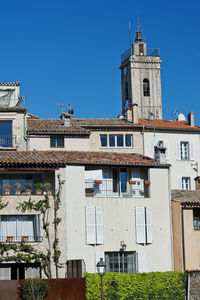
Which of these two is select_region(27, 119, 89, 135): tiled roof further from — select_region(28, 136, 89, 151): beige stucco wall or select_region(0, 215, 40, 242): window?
select_region(0, 215, 40, 242): window

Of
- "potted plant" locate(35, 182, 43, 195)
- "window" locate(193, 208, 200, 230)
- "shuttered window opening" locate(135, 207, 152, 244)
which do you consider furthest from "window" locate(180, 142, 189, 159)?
"potted plant" locate(35, 182, 43, 195)

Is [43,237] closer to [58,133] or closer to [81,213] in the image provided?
[81,213]

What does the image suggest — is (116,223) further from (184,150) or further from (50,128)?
(184,150)

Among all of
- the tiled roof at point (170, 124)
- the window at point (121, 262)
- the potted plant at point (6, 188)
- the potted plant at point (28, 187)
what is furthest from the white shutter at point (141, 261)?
the tiled roof at point (170, 124)

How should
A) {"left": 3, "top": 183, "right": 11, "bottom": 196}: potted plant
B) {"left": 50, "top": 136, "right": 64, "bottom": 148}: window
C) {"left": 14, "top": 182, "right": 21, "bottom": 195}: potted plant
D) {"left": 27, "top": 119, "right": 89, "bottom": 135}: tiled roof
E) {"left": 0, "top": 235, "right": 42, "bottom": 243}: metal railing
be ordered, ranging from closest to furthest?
{"left": 0, "top": 235, "right": 42, "bottom": 243}: metal railing, {"left": 3, "top": 183, "right": 11, "bottom": 196}: potted plant, {"left": 14, "top": 182, "right": 21, "bottom": 195}: potted plant, {"left": 27, "top": 119, "right": 89, "bottom": 135}: tiled roof, {"left": 50, "top": 136, "right": 64, "bottom": 148}: window

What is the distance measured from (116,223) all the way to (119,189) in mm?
2852

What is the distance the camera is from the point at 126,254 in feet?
155

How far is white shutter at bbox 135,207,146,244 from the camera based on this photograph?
156 ft

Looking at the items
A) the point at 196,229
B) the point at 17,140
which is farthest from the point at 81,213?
the point at 17,140

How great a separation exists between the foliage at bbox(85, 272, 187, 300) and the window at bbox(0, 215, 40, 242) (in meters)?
4.81

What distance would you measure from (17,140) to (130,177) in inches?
533

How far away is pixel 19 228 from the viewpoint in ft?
150

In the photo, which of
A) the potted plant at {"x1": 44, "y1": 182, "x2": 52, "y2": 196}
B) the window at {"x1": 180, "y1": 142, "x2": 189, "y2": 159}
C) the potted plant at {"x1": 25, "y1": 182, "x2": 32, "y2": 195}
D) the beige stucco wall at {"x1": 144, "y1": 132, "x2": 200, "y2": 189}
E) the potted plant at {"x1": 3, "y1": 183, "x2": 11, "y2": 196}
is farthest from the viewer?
the window at {"x1": 180, "y1": 142, "x2": 189, "y2": 159}

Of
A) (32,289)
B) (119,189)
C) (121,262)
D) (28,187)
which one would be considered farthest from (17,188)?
(121,262)
